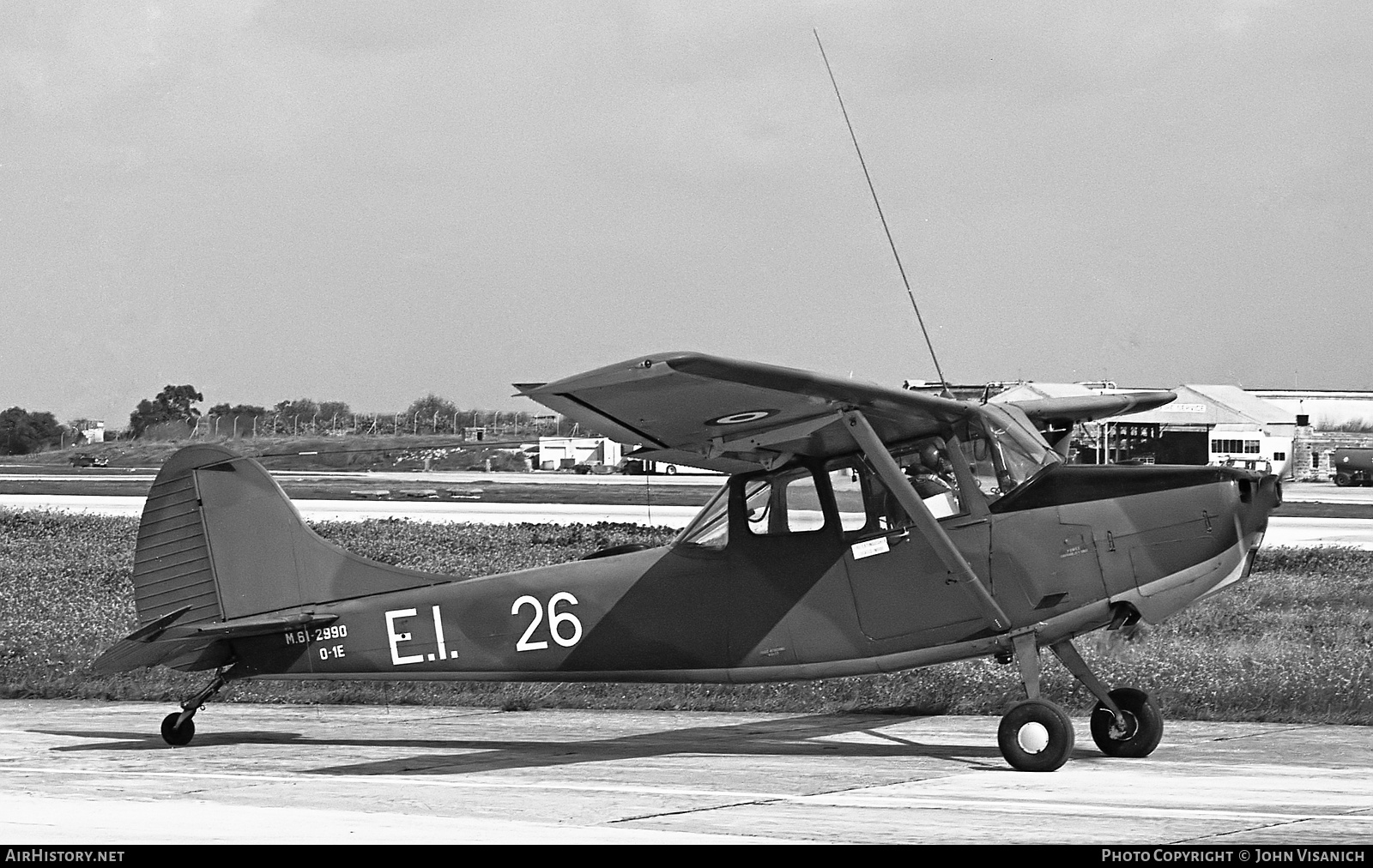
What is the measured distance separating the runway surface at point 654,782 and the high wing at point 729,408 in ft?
6.57

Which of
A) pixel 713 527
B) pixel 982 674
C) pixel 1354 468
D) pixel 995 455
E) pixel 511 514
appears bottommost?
pixel 982 674

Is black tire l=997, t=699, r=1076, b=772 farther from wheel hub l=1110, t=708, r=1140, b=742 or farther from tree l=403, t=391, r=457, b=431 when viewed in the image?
tree l=403, t=391, r=457, b=431

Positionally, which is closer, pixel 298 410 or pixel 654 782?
pixel 654 782

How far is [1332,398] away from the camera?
438 feet

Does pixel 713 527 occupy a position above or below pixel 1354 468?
below

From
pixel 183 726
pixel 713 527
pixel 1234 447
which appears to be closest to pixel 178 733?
pixel 183 726

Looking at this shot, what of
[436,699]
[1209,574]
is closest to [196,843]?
[1209,574]

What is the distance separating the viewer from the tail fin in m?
11.2

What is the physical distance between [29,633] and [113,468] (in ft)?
251

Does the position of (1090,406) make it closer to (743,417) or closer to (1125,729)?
(1125,729)

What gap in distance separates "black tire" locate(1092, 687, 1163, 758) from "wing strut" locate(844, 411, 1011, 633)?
1.23 m

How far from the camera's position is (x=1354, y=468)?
7362cm

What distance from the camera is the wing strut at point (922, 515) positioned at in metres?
9.22

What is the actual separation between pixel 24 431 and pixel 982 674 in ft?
386
